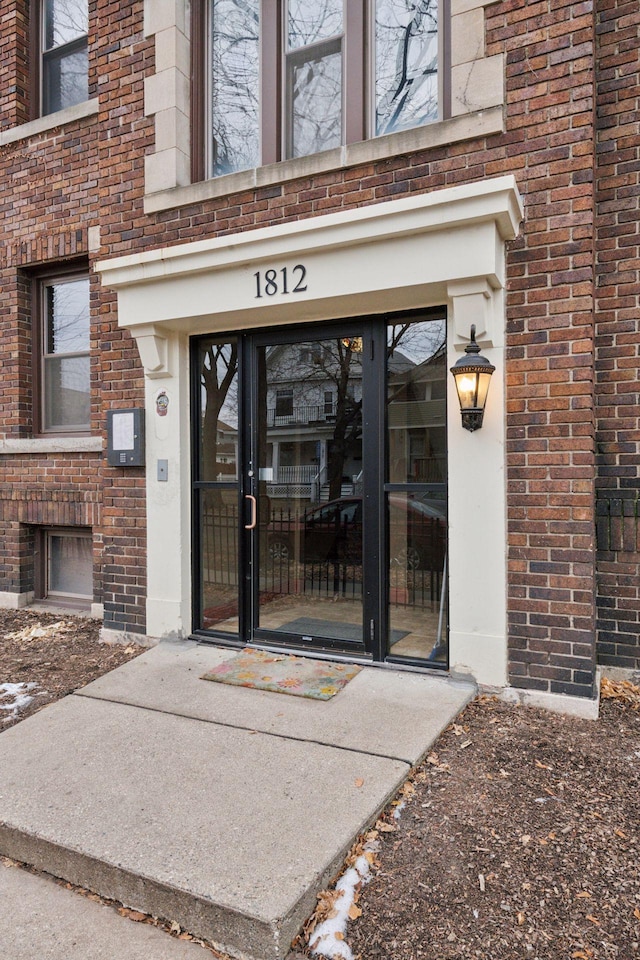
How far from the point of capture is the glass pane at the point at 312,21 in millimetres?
4598

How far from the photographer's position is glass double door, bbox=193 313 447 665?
14.2 feet

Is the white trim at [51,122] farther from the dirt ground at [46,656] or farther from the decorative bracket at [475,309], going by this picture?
the dirt ground at [46,656]

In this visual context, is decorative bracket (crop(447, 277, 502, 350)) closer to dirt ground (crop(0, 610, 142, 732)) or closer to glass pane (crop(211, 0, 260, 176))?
glass pane (crop(211, 0, 260, 176))

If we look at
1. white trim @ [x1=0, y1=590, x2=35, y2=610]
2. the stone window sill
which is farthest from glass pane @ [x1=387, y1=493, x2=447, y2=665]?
white trim @ [x1=0, y1=590, x2=35, y2=610]

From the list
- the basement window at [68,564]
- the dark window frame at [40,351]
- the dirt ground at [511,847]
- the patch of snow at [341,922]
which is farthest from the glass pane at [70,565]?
the patch of snow at [341,922]

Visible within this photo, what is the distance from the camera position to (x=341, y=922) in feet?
7.04

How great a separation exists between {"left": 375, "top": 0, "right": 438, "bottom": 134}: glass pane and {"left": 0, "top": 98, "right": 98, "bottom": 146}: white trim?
297 cm

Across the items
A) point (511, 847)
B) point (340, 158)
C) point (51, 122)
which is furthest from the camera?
point (51, 122)

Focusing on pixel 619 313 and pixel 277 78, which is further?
pixel 277 78

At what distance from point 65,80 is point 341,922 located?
775 cm

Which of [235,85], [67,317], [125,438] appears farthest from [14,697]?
[235,85]

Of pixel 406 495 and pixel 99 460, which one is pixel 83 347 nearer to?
pixel 99 460

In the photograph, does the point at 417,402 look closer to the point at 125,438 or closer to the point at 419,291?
the point at 419,291

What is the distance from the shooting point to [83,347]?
21.0ft
